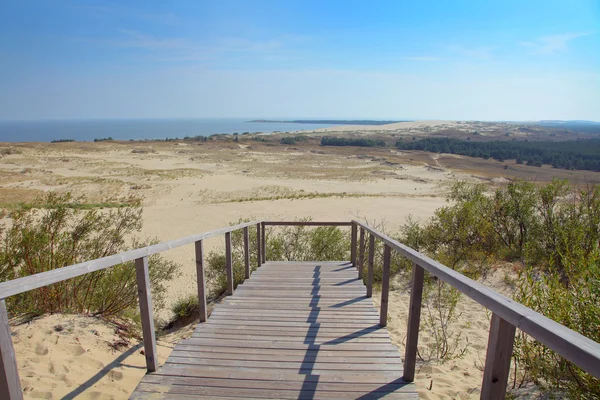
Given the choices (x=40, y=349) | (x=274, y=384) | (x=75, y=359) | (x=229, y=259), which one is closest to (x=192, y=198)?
(x=229, y=259)

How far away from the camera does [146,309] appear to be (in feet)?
9.17

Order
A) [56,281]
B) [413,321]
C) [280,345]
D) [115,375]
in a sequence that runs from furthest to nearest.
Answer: [280,345] < [115,375] < [413,321] < [56,281]

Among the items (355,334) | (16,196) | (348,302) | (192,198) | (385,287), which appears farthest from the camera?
(192,198)

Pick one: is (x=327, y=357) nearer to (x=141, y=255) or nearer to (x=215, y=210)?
(x=141, y=255)

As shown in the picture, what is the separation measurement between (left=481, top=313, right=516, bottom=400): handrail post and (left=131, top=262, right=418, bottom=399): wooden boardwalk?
112 centimetres

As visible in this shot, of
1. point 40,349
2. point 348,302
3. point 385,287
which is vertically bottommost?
point 348,302

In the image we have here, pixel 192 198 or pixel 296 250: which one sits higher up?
pixel 296 250

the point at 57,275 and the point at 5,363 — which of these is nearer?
the point at 5,363

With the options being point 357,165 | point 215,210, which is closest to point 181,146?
point 357,165

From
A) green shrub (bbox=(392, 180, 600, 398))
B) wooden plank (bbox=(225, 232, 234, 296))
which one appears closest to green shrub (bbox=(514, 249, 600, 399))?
green shrub (bbox=(392, 180, 600, 398))

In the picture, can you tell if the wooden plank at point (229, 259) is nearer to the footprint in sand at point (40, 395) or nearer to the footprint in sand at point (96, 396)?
the footprint in sand at point (96, 396)

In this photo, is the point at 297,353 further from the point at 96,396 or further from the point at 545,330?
the point at 545,330

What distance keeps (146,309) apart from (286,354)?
4.30ft

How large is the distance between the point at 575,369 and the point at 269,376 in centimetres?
248
